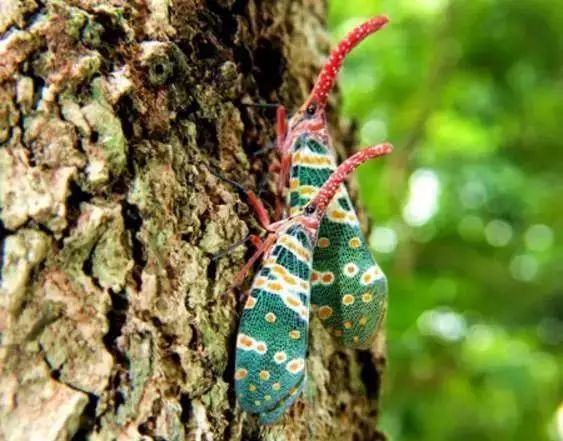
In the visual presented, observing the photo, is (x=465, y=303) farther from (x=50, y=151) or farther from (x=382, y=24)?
(x=50, y=151)

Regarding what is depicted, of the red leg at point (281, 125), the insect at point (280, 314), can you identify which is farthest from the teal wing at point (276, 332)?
the red leg at point (281, 125)

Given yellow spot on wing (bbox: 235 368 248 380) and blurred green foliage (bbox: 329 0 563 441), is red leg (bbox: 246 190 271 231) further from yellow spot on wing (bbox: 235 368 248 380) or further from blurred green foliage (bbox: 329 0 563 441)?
blurred green foliage (bbox: 329 0 563 441)

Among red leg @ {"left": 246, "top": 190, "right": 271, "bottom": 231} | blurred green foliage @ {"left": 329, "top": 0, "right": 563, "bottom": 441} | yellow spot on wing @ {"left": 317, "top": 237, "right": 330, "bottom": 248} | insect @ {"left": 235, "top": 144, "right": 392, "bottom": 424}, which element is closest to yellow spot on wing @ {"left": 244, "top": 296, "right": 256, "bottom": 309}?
insect @ {"left": 235, "top": 144, "right": 392, "bottom": 424}

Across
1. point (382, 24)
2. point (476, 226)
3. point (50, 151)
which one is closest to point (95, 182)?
point (50, 151)

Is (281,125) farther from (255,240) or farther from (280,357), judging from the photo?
(280,357)

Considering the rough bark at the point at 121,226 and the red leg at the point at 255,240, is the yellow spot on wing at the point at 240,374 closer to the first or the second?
the rough bark at the point at 121,226
